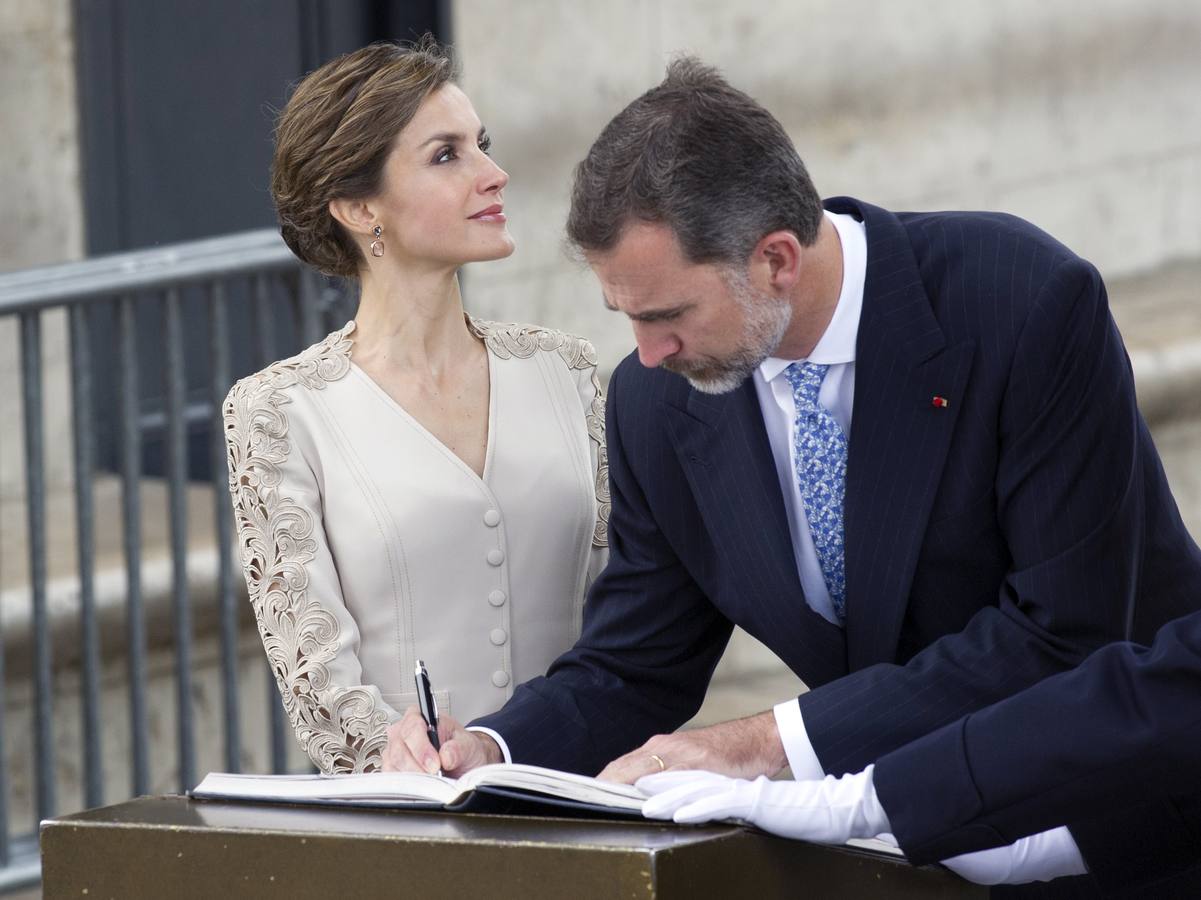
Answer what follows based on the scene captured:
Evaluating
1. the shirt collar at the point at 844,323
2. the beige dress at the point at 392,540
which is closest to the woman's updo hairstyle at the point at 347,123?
the beige dress at the point at 392,540

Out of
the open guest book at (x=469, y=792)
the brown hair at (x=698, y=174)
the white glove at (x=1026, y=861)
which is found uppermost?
the brown hair at (x=698, y=174)

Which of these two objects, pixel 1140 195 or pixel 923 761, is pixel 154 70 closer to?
pixel 1140 195

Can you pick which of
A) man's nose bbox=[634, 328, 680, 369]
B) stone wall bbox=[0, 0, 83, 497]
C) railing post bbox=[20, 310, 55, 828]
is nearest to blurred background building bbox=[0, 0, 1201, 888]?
stone wall bbox=[0, 0, 83, 497]

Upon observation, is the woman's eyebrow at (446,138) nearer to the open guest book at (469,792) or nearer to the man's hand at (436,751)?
the man's hand at (436,751)

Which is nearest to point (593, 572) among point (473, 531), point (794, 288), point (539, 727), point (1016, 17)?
point (473, 531)

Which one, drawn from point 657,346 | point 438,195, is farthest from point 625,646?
point 438,195

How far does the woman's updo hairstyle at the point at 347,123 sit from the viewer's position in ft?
9.05

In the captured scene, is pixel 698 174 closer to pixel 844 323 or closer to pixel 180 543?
pixel 844 323

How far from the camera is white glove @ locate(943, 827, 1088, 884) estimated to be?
78.7 inches

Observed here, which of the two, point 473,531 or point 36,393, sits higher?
point 36,393

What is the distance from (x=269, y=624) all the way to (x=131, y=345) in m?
1.54

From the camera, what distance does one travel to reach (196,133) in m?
5.86

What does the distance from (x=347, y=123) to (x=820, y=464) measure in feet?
2.76

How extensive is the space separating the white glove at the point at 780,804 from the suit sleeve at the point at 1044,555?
0.32 metres
